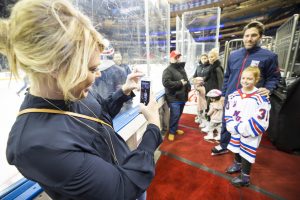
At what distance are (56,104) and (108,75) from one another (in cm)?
114

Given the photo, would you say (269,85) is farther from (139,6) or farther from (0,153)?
(0,153)

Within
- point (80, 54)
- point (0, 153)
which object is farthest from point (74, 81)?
point (0, 153)

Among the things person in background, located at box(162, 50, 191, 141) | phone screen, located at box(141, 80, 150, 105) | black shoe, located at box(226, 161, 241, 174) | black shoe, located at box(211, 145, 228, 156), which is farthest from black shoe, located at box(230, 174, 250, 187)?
phone screen, located at box(141, 80, 150, 105)

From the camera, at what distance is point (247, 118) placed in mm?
1513

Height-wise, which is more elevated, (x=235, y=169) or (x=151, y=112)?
(x=151, y=112)

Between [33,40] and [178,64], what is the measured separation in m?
2.36

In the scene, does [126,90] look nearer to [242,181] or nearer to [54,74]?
[54,74]

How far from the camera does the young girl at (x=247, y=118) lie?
1474 millimetres

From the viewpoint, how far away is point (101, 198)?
0.42 meters

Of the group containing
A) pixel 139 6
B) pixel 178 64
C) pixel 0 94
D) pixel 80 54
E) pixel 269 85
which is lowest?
pixel 0 94

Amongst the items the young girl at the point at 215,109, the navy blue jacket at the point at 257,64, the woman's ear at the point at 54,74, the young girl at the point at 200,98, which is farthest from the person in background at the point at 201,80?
the woman's ear at the point at 54,74

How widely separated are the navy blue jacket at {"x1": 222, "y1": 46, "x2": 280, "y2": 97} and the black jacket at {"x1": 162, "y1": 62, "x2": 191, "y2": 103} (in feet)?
2.64

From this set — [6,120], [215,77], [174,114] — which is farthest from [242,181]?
[6,120]

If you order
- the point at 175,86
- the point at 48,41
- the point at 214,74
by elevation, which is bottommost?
the point at 175,86
